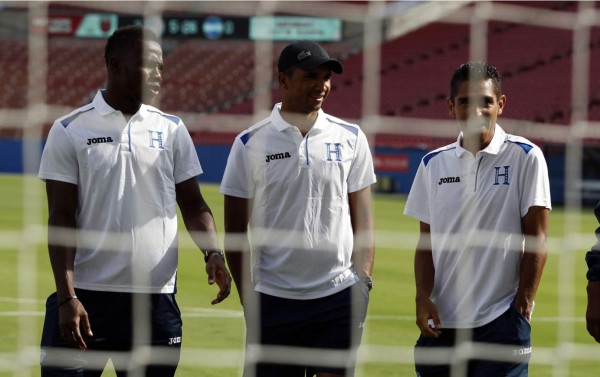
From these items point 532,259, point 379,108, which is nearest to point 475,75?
point 532,259

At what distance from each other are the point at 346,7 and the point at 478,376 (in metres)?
19.6

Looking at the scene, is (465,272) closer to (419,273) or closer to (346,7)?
(419,273)

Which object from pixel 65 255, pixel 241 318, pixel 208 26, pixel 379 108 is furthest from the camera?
pixel 379 108

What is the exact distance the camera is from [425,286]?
340 centimetres

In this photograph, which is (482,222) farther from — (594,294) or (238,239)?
(238,239)

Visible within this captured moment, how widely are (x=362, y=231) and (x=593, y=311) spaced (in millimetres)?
800

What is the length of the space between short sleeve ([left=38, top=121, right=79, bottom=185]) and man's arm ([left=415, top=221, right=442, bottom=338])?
1067 mm

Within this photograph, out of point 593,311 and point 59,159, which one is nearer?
point 593,311

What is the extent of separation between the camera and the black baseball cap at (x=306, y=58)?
3250 mm

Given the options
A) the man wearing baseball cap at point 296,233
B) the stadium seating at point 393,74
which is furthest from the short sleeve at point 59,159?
the stadium seating at point 393,74

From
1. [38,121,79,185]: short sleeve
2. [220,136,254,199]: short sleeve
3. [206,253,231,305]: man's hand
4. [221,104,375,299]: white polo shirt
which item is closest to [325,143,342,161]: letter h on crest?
[221,104,375,299]: white polo shirt

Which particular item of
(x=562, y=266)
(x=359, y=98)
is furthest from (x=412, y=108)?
(x=562, y=266)

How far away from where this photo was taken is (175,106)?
18.4m

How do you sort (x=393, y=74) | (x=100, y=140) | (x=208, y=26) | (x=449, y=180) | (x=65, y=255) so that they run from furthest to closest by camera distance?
(x=393, y=74), (x=208, y=26), (x=449, y=180), (x=100, y=140), (x=65, y=255)
